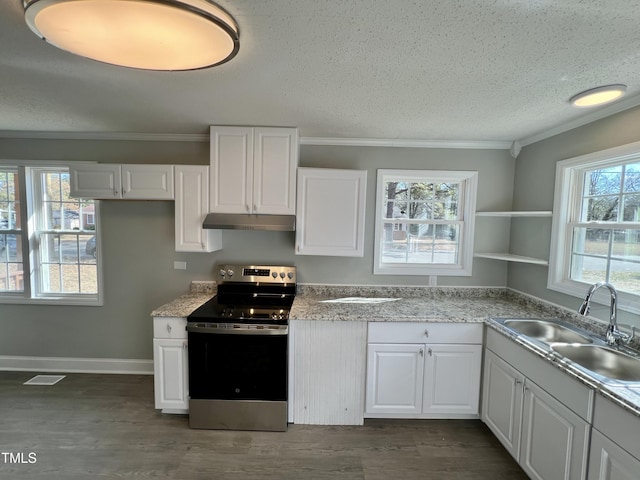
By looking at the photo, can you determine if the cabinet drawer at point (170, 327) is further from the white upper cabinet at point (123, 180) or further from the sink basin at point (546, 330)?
the sink basin at point (546, 330)

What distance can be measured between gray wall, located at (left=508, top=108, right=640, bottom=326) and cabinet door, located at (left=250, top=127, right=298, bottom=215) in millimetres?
2156

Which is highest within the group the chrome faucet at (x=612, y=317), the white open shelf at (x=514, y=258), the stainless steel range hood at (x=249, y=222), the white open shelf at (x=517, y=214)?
the white open shelf at (x=517, y=214)

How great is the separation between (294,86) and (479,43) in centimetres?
97

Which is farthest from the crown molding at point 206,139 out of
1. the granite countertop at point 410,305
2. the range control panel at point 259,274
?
the granite countertop at point 410,305

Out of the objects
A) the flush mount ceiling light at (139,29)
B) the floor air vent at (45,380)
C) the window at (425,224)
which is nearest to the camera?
the flush mount ceiling light at (139,29)

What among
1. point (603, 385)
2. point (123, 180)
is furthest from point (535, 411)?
point (123, 180)

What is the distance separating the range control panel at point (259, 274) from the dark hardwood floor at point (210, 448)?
47.8 inches

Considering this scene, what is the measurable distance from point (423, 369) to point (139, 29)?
2652mm

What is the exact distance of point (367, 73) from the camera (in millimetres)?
1555

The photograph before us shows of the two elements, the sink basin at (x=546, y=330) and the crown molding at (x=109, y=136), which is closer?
the sink basin at (x=546, y=330)

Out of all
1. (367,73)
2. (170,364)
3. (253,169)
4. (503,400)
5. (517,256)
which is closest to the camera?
(367,73)

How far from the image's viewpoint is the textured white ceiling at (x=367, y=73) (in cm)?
111

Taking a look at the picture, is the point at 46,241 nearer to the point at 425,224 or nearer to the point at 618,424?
the point at 425,224

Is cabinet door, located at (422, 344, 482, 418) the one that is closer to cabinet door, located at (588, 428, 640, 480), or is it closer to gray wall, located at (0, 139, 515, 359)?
gray wall, located at (0, 139, 515, 359)
